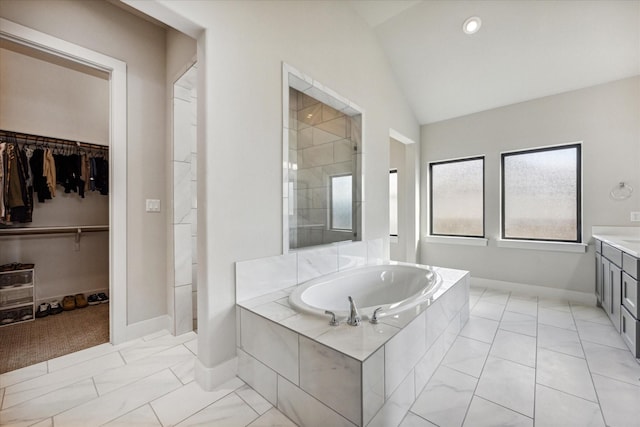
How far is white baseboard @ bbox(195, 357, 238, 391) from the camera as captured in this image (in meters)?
1.61

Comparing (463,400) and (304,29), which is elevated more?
(304,29)

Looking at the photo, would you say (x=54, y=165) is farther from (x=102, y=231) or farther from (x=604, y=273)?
(x=604, y=273)

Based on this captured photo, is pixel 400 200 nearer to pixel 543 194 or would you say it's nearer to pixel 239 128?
pixel 543 194

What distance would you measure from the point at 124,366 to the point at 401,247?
11.8 feet

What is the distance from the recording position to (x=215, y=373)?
1.63 m

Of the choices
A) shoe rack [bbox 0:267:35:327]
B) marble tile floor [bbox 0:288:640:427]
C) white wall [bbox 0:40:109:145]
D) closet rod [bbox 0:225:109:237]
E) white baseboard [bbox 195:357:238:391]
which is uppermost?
white wall [bbox 0:40:109:145]

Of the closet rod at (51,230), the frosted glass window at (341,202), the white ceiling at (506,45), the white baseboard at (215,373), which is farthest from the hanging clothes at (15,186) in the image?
the white ceiling at (506,45)

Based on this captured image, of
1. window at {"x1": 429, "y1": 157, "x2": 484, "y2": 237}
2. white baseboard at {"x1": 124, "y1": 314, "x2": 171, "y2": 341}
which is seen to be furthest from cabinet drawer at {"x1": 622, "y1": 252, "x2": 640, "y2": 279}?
white baseboard at {"x1": 124, "y1": 314, "x2": 171, "y2": 341}

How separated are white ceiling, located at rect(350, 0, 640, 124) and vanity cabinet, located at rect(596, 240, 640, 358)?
72.4 inches

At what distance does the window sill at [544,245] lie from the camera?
303 cm

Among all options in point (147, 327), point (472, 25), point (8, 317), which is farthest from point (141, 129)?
point (472, 25)

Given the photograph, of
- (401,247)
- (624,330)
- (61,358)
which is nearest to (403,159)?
(401,247)

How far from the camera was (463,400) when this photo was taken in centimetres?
150

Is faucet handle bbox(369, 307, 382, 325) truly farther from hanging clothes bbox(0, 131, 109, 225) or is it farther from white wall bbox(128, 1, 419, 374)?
hanging clothes bbox(0, 131, 109, 225)
